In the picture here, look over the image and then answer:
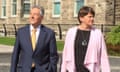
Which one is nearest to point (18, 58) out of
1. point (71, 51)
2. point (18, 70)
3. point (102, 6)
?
point (18, 70)

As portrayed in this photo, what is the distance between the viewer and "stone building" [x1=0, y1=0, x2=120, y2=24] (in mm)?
36125

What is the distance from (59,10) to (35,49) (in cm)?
3373

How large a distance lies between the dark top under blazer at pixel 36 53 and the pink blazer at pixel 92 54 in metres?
0.30

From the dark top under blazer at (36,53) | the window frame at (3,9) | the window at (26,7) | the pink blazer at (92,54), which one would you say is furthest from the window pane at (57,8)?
the pink blazer at (92,54)

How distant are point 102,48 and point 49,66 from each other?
79cm

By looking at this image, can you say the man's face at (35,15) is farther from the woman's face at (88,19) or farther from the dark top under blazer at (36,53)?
the woman's face at (88,19)

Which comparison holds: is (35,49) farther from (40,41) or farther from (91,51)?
(91,51)

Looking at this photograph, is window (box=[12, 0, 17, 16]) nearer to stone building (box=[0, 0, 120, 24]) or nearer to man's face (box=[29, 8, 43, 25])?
stone building (box=[0, 0, 120, 24])

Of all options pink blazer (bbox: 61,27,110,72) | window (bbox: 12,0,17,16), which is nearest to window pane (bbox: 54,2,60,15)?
window (bbox: 12,0,17,16)

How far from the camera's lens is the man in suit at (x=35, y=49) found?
6.60 meters

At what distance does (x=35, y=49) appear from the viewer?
21.6 ft

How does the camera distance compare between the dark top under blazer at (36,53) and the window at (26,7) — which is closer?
the dark top under blazer at (36,53)

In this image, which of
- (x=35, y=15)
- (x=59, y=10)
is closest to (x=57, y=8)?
(x=59, y=10)

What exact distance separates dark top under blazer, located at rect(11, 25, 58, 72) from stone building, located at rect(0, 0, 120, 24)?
29.2 metres
